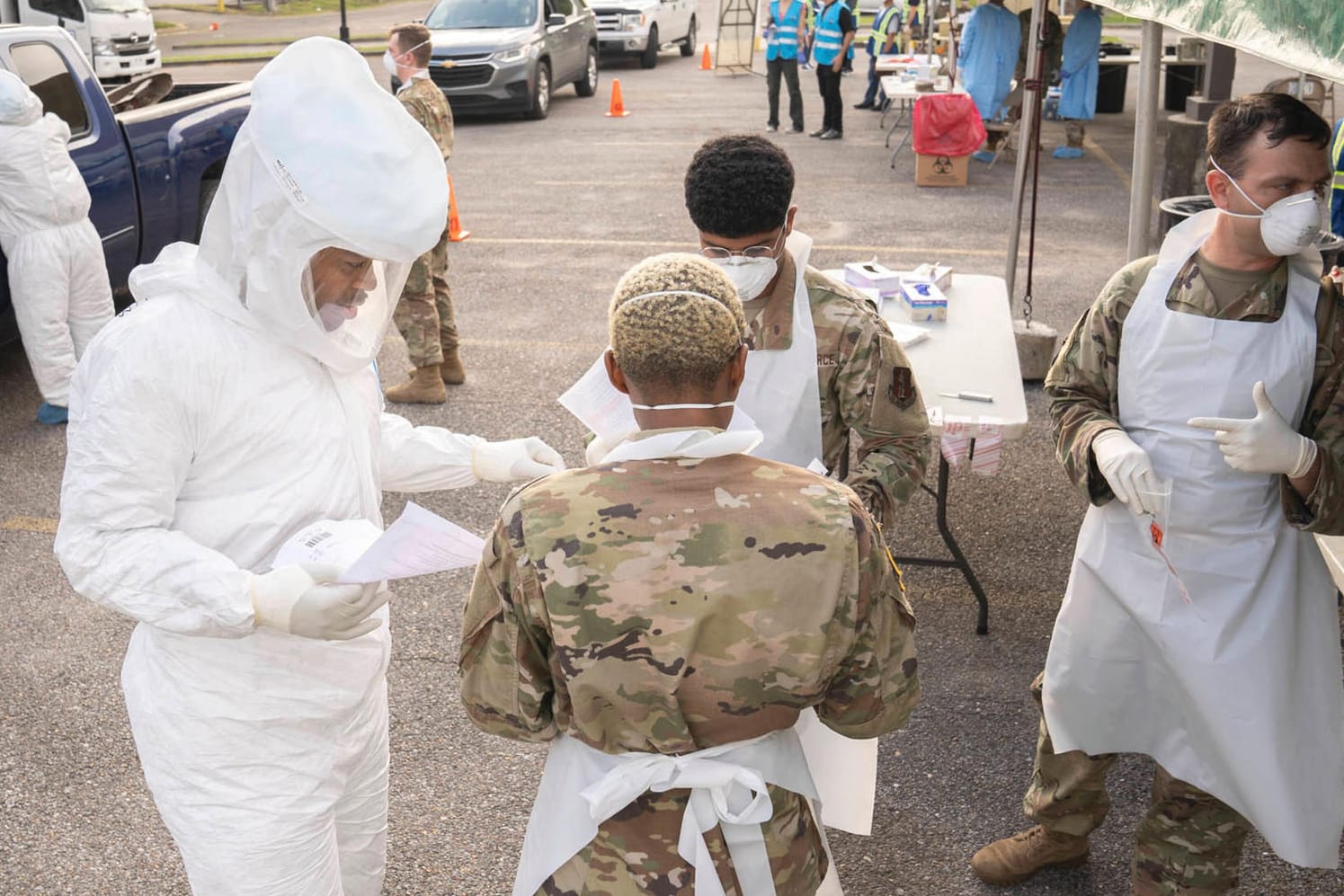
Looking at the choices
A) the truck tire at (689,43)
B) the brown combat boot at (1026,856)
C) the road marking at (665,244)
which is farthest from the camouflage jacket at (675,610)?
A: the truck tire at (689,43)

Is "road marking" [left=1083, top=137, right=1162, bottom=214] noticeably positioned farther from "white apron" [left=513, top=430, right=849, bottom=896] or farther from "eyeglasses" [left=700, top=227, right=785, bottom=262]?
"white apron" [left=513, top=430, right=849, bottom=896]

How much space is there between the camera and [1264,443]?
2.63 metres

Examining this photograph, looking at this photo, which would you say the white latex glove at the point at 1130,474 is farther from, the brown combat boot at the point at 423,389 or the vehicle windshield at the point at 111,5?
the vehicle windshield at the point at 111,5

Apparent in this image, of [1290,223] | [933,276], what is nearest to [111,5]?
[933,276]

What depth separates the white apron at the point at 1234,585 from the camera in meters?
2.81

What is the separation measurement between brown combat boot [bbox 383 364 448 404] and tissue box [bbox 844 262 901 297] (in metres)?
2.51

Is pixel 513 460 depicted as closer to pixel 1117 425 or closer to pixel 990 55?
pixel 1117 425

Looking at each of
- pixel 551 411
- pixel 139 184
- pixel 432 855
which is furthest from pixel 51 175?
pixel 432 855

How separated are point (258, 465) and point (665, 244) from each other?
8.19 m

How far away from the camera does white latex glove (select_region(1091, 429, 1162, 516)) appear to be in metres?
2.82

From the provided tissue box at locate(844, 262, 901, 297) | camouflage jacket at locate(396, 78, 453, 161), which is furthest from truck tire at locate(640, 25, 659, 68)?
tissue box at locate(844, 262, 901, 297)

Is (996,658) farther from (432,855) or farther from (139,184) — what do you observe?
(139,184)

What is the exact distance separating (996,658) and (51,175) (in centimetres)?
514

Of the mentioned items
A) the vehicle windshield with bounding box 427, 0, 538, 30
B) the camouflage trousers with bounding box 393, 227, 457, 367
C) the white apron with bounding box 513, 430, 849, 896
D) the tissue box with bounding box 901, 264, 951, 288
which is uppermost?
the vehicle windshield with bounding box 427, 0, 538, 30
